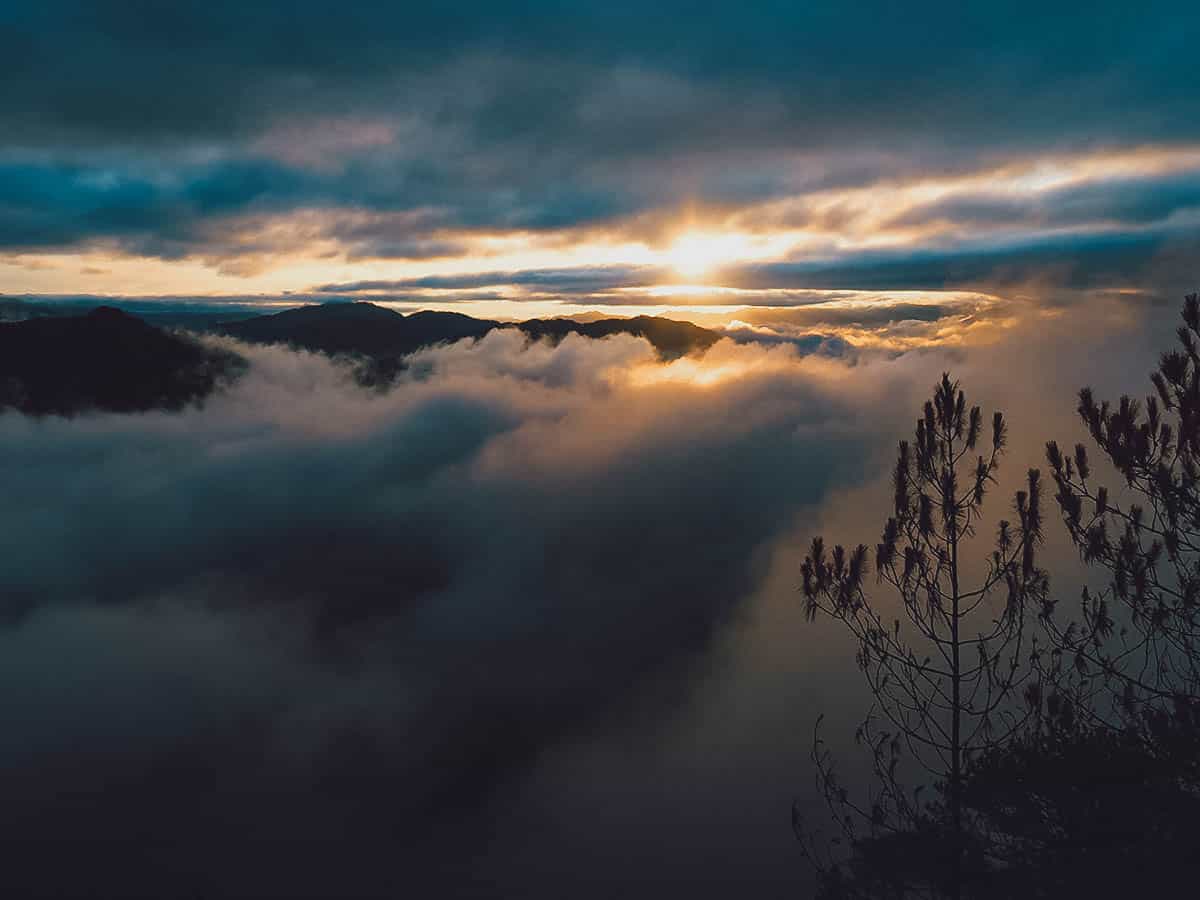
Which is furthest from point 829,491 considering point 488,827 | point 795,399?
point 488,827

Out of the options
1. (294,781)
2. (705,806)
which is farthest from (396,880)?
(294,781)

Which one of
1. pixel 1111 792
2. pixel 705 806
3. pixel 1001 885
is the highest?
pixel 1111 792

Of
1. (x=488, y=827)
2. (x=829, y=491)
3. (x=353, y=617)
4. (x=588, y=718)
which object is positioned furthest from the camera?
(x=829, y=491)

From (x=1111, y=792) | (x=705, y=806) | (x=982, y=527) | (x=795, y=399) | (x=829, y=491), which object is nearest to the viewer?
(x=1111, y=792)

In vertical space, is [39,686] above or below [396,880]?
below

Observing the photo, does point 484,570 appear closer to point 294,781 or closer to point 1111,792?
point 294,781

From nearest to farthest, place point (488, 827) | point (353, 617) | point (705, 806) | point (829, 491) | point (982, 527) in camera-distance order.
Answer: point (705, 806)
point (488, 827)
point (982, 527)
point (353, 617)
point (829, 491)

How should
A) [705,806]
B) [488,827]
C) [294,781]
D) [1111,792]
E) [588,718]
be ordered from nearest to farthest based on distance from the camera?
[1111,792] < [705,806] < [488,827] < [294,781] < [588,718]

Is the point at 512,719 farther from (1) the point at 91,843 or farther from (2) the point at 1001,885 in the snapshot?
(2) the point at 1001,885

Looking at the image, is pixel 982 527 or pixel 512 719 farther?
pixel 982 527

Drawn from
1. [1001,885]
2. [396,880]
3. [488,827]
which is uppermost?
[1001,885]
